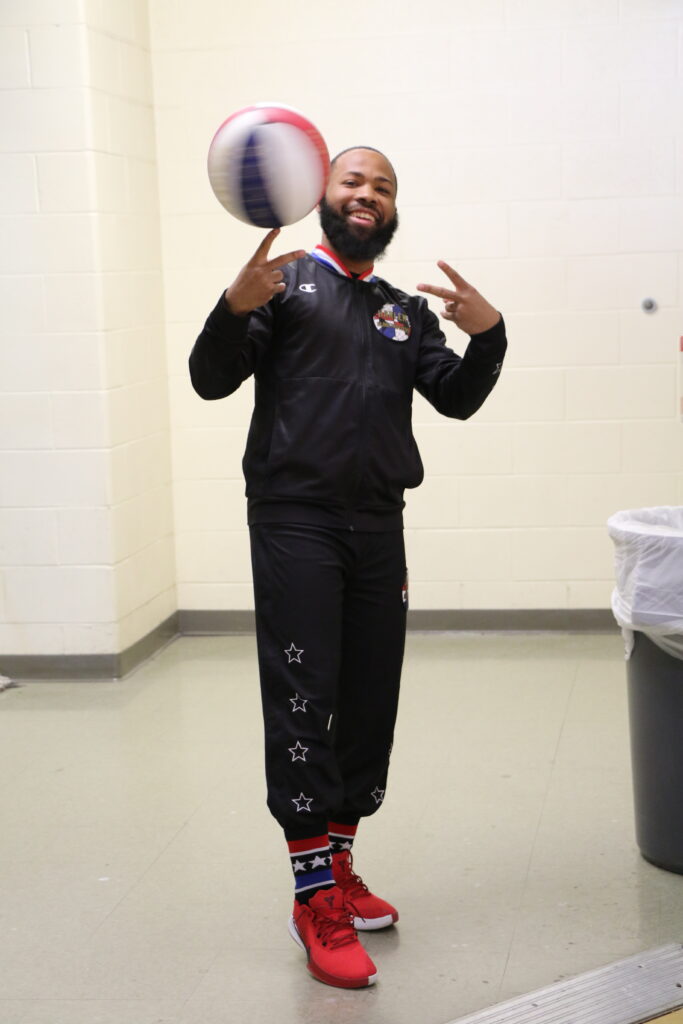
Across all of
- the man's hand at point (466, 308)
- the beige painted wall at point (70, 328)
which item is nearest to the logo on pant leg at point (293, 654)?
the man's hand at point (466, 308)

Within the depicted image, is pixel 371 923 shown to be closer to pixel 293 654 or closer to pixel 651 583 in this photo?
pixel 293 654

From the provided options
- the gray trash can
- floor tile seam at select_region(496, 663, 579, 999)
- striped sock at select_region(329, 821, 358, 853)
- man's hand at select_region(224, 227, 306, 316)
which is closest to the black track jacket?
man's hand at select_region(224, 227, 306, 316)

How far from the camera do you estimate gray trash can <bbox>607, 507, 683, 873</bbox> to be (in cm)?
279

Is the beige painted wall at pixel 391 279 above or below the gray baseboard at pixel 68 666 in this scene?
above

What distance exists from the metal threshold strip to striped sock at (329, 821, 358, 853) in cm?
49

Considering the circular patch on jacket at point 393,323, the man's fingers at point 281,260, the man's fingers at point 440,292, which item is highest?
the man's fingers at point 281,260

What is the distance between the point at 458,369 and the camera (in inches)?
105

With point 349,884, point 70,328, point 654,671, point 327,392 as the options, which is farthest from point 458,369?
point 70,328

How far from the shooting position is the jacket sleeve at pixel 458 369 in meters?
2.61

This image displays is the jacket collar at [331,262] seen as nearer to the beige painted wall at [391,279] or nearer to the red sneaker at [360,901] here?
the red sneaker at [360,901]

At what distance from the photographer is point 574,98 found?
16.1ft

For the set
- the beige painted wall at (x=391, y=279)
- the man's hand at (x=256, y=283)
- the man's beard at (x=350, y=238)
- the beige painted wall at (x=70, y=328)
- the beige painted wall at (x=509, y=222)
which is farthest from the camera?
the beige painted wall at (x=509, y=222)

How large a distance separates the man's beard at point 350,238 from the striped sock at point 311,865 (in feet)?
3.86

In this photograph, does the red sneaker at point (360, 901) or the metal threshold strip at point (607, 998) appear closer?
the metal threshold strip at point (607, 998)
